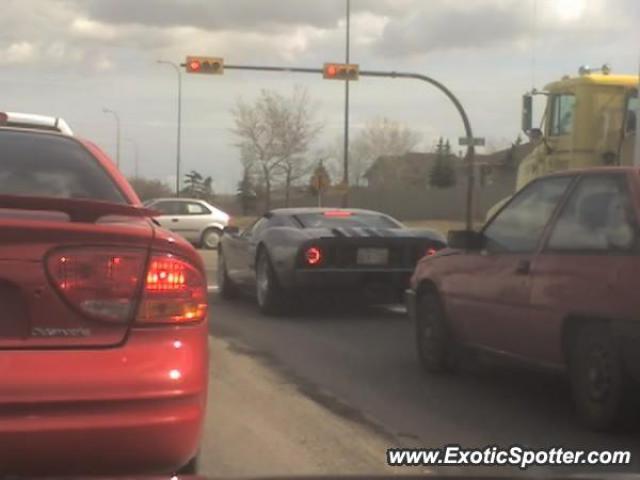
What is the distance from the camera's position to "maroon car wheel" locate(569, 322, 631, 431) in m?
4.84

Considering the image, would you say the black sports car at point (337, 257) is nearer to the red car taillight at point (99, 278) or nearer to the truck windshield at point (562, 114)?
the truck windshield at point (562, 114)

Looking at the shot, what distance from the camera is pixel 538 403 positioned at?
584 cm

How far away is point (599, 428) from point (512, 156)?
14106mm

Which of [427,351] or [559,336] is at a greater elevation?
[559,336]

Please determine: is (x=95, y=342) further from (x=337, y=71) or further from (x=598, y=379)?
(x=337, y=71)

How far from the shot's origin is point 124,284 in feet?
10.0

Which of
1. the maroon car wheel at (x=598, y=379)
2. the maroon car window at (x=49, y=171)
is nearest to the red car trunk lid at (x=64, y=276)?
the maroon car window at (x=49, y=171)

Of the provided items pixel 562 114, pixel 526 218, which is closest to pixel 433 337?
pixel 526 218

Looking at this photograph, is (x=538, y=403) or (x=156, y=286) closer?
(x=156, y=286)

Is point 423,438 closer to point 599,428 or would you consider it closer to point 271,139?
point 599,428

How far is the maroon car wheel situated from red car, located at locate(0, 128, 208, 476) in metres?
2.56

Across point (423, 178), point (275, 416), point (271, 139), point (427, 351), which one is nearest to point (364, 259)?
point (427, 351)

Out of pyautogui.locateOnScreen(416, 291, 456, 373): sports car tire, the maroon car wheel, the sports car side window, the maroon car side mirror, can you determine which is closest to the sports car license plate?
the sports car side window

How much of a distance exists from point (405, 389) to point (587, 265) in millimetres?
1748
